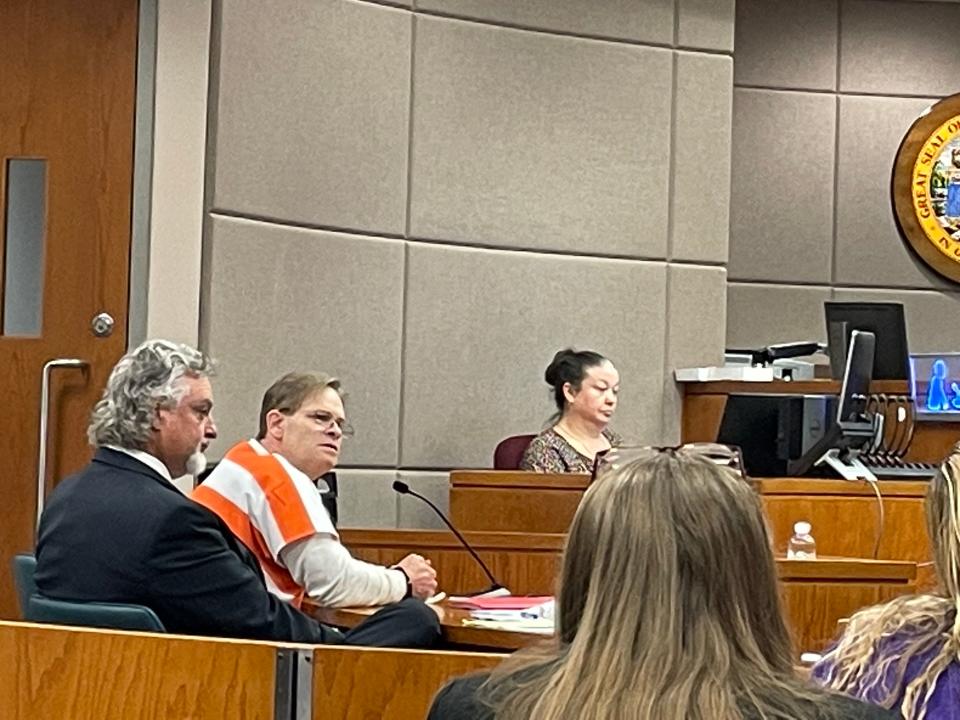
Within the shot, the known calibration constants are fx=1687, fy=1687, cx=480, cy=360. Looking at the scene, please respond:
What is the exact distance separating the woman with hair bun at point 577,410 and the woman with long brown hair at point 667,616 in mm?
4189

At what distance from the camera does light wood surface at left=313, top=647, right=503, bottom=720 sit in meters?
2.26

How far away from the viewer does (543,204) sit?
6422 millimetres

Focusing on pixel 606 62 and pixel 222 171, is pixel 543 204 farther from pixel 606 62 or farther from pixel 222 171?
pixel 222 171

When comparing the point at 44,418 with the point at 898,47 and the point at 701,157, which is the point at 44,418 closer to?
the point at 701,157

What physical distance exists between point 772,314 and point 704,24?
1.54 metres

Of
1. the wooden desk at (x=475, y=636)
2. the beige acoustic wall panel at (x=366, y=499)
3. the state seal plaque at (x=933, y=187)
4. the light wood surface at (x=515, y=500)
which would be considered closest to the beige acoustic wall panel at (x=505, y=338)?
the beige acoustic wall panel at (x=366, y=499)

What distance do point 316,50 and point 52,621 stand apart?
3232 millimetres

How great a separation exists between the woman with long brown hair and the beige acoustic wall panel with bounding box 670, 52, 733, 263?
528 cm

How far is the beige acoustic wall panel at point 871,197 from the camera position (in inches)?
307

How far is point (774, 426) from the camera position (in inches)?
204

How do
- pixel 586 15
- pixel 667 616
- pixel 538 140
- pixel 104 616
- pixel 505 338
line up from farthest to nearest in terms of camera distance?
pixel 586 15
pixel 538 140
pixel 505 338
pixel 104 616
pixel 667 616

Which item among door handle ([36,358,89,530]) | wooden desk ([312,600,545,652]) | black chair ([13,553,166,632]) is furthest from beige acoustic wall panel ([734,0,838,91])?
black chair ([13,553,166,632])

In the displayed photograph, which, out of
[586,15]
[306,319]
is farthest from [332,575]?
[586,15]

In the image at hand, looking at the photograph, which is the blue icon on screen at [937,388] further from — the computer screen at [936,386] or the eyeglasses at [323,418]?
the eyeglasses at [323,418]
